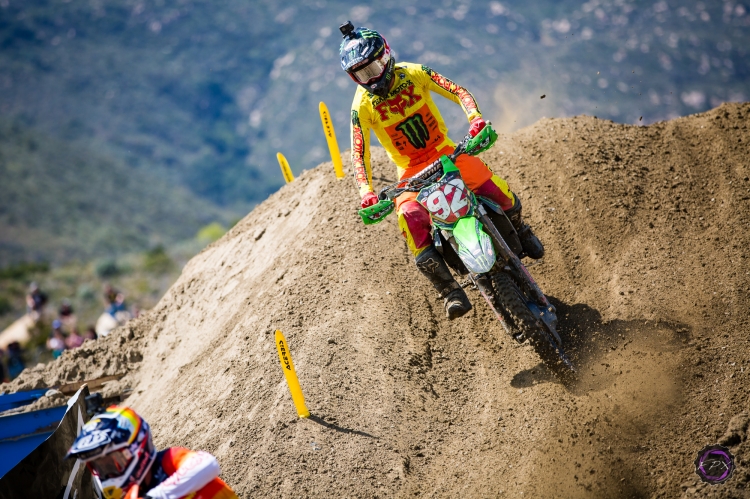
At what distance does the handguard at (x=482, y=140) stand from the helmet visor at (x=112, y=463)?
14.2 feet

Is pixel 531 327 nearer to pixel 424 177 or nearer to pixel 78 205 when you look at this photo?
pixel 424 177

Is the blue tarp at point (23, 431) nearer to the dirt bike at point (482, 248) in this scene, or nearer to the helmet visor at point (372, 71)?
the dirt bike at point (482, 248)

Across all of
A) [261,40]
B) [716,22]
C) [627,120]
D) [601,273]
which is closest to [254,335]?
[601,273]

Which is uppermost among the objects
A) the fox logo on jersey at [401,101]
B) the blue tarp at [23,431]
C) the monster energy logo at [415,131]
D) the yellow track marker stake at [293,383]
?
the fox logo on jersey at [401,101]

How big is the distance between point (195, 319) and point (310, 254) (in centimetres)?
251

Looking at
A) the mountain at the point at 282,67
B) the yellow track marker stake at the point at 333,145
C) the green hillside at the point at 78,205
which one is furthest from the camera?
the green hillside at the point at 78,205

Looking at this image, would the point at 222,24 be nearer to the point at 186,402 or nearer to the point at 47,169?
the point at 47,169

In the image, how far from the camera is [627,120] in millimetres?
59656

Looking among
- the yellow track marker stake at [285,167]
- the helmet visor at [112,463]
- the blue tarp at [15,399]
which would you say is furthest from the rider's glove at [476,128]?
the blue tarp at [15,399]

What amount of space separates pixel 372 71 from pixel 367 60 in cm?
16

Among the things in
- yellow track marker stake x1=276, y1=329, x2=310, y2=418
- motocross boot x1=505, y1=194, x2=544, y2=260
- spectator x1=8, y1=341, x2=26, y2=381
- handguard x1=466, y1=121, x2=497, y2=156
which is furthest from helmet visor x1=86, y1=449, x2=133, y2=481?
spectator x1=8, y1=341, x2=26, y2=381

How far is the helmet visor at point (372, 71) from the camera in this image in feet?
23.8

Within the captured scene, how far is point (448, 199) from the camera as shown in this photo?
682cm

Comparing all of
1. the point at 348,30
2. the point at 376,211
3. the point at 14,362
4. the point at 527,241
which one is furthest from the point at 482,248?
the point at 14,362
